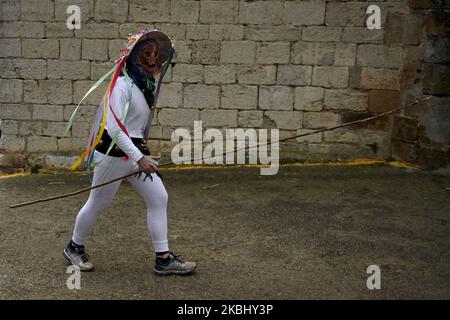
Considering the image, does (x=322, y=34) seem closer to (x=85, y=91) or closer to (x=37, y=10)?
(x=85, y=91)

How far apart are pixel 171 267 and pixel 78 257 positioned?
2.53ft

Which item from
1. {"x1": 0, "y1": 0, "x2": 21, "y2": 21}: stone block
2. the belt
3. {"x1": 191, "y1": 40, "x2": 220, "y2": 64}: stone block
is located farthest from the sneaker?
{"x1": 0, "y1": 0, "x2": 21, "y2": 21}: stone block

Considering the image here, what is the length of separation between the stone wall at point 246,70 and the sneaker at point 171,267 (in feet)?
12.1

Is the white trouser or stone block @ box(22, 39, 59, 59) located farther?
stone block @ box(22, 39, 59, 59)

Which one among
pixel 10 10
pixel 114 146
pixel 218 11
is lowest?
pixel 114 146

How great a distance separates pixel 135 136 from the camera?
Result: 450 centimetres

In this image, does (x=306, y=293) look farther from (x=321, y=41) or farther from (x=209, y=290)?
(x=321, y=41)

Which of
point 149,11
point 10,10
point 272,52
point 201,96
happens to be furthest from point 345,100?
point 10,10

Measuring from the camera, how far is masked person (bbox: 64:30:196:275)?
14.5ft

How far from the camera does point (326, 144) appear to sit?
810 cm

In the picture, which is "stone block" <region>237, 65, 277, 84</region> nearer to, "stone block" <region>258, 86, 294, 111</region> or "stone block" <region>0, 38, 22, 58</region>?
"stone block" <region>258, 86, 294, 111</region>

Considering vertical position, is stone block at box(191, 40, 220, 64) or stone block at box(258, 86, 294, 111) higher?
stone block at box(191, 40, 220, 64)

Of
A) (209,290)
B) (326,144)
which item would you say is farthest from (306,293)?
(326,144)

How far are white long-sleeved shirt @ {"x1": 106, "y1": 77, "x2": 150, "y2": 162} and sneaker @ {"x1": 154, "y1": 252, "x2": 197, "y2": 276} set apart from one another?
2.83ft
